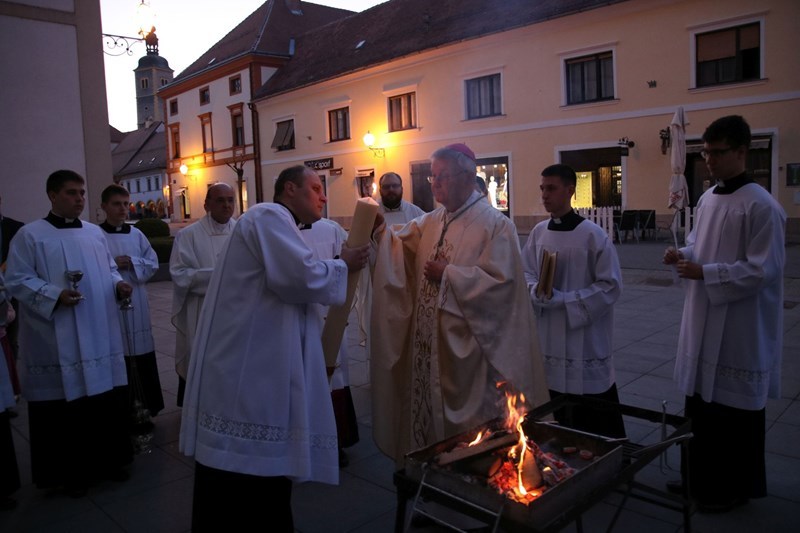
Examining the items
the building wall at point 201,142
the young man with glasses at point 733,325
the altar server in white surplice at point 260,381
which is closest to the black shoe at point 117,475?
the altar server in white surplice at point 260,381

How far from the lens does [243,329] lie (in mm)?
2838

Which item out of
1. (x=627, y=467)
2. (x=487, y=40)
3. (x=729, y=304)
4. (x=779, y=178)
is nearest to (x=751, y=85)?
(x=779, y=178)

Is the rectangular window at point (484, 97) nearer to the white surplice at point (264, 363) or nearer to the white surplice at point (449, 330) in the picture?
the white surplice at point (449, 330)

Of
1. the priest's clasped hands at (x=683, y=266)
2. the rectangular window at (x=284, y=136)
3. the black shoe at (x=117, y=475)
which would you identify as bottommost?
the black shoe at (x=117, y=475)

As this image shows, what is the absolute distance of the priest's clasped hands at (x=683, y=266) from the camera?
11.7 ft

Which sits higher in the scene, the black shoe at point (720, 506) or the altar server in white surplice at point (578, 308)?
the altar server in white surplice at point (578, 308)

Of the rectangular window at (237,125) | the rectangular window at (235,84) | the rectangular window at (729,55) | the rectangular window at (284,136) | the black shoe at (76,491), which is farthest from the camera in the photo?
the rectangular window at (237,125)

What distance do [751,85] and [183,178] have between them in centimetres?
3237

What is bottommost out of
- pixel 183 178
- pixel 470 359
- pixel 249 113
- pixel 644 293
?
Result: pixel 644 293

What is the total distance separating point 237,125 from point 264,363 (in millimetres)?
33333

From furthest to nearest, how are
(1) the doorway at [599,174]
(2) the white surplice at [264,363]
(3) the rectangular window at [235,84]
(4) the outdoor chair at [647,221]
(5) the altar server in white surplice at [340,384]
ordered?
(3) the rectangular window at [235,84] → (1) the doorway at [599,174] → (4) the outdoor chair at [647,221] → (5) the altar server in white surplice at [340,384] → (2) the white surplice at [264,363]

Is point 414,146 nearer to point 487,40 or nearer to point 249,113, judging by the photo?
point 487,40

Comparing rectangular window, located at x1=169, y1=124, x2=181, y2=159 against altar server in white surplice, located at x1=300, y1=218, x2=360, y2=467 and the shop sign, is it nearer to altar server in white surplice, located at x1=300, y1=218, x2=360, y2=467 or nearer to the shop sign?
the shop sign

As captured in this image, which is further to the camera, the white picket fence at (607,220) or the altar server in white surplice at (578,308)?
the white picket fence at (607,220)
